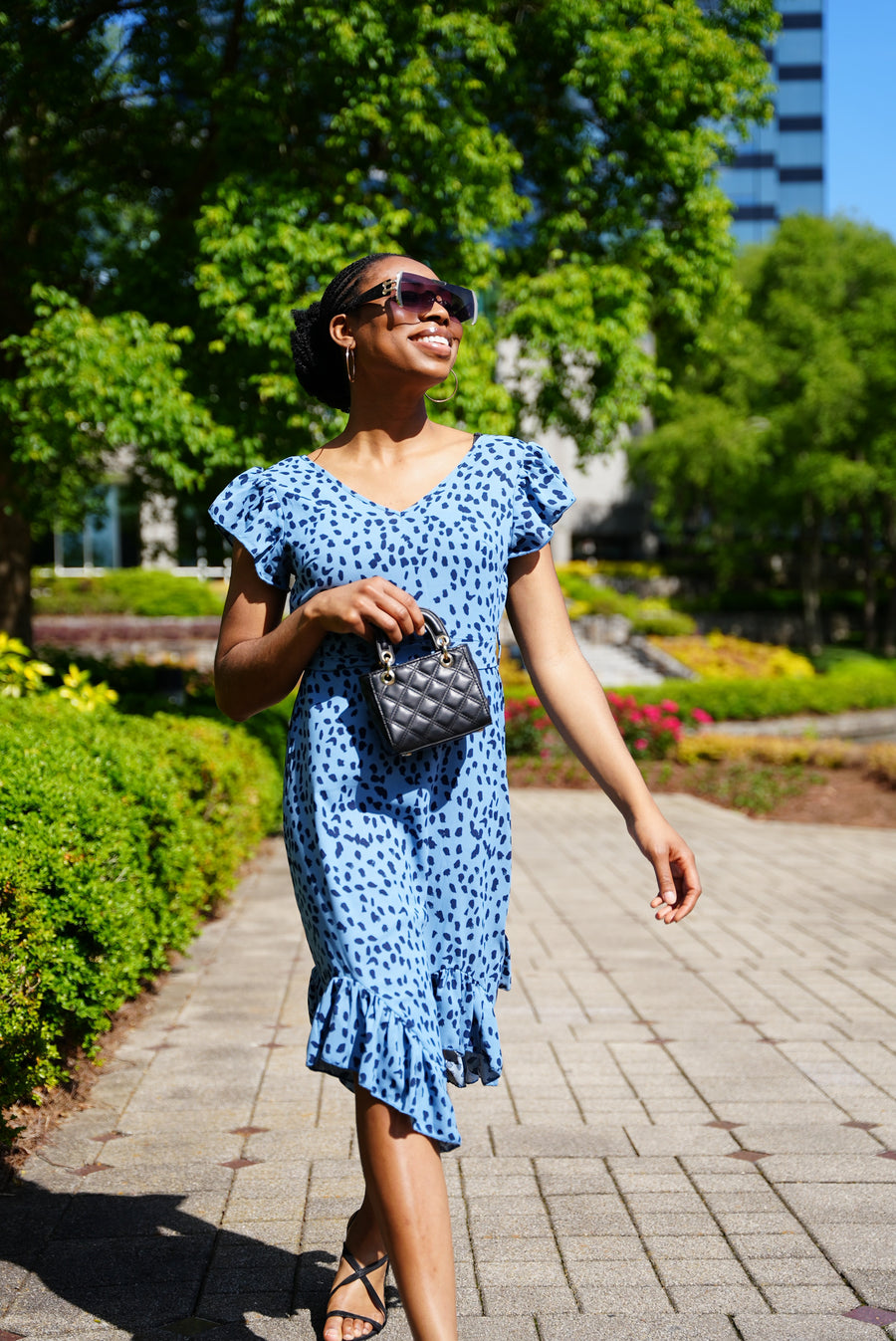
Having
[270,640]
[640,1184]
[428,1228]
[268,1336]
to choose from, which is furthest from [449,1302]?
[640,1184]

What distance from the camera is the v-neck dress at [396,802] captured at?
2.27m

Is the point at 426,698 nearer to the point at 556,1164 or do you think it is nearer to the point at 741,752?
the point at 556,1164

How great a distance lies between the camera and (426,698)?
2.29m

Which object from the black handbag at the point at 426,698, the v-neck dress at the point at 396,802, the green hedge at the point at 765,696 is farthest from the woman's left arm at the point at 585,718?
the green hedge at the point at 765,696

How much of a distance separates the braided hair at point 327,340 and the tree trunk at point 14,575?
904cm

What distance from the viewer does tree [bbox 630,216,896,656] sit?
2894 centimetres

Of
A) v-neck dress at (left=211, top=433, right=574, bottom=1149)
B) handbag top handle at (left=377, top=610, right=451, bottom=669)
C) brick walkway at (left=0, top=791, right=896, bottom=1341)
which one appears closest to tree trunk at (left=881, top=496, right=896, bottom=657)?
brick walkway at (left=0, top=791, right=896, bottom=1341)

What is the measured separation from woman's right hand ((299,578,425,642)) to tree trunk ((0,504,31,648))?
31.5 ft

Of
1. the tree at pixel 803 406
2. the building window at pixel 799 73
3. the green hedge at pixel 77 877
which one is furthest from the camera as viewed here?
the building window at pixel 799 73

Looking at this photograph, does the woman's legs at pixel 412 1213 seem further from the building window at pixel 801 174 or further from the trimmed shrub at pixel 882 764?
the building window at pixel 801 174

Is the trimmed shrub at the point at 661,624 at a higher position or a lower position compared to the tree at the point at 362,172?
lower

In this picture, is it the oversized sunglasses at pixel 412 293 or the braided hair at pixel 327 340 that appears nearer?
the oversized sunglasses at pixel 412 293

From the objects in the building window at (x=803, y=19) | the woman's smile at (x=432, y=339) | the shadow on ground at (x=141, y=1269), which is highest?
the building window at (x=803, y=19)

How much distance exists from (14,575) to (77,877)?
808 centimetres
